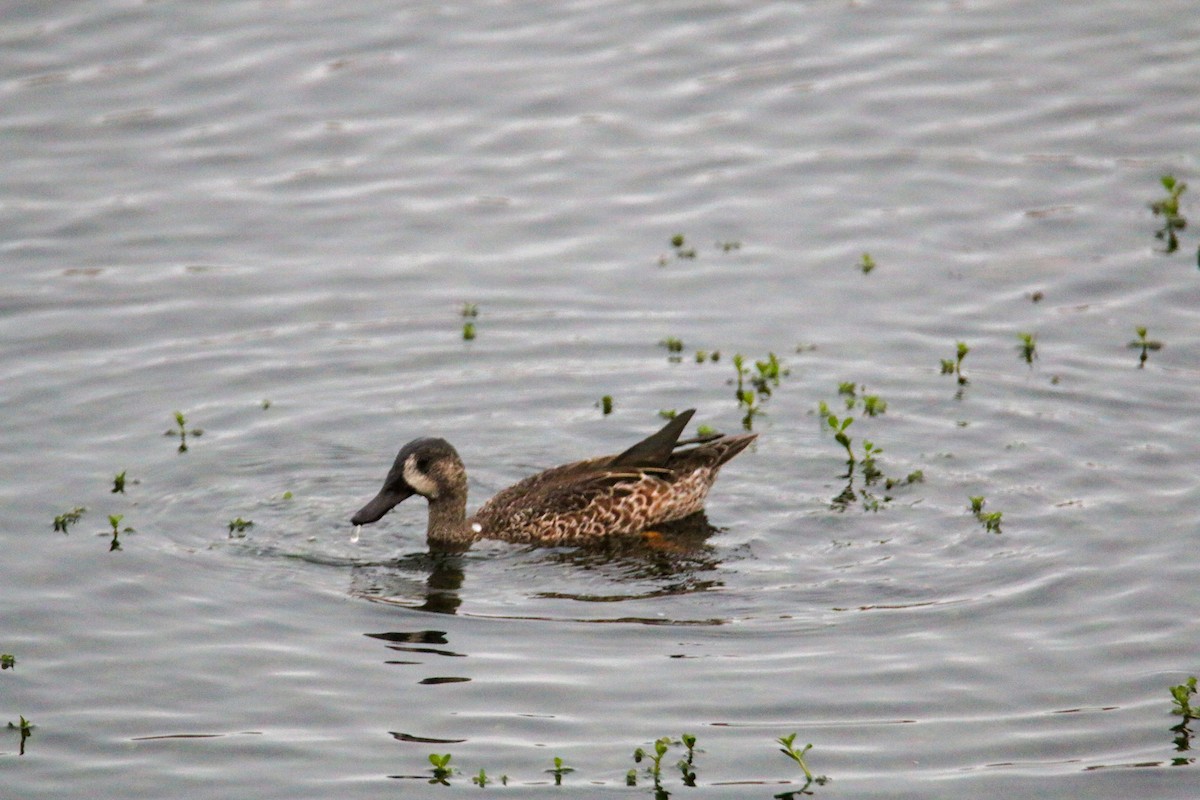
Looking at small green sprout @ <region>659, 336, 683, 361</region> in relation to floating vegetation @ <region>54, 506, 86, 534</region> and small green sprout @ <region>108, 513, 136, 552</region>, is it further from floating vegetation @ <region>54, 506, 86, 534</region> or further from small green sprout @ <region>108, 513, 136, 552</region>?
floating vegetation @ <region>54, 506, 86, 534</region>

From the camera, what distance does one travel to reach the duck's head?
12250 mm

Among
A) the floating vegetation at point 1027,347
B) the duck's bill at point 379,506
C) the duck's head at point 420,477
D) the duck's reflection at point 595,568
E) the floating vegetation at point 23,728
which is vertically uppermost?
the floating vegetation at point 1027,347

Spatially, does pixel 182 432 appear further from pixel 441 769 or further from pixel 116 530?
pixel 441 769

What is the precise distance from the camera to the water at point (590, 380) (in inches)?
381

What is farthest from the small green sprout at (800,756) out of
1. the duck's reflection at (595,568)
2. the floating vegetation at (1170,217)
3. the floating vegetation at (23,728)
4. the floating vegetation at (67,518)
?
the floating vegetation at (1170,217)

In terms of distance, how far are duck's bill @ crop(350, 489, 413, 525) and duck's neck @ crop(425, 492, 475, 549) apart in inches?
9.7

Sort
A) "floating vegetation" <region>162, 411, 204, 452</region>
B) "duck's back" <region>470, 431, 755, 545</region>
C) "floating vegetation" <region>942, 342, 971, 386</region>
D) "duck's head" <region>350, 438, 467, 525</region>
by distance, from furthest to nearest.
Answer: "floating vegetation" <region>942, 342, 971, 386</region> < "floating vegetation" <region>162, 411, 204, 452</region> < "duck's back" <region>470, 431, 755, 545</region> < "duck's head" <region>350, 438, 467, 525</region>

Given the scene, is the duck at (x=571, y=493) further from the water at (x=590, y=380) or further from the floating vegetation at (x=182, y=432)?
the floating vegetation at (x=182, y=432)

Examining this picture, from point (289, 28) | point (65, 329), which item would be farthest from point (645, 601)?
point (289, 28)

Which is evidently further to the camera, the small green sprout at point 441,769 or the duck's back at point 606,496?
the duck's back at point 606,496

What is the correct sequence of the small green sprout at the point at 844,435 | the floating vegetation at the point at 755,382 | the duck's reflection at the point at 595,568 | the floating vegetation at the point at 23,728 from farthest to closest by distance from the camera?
the floating vegetation at the point at 755,382 < the small green sprout at the point at 844,435 < the duck's reflection at the point at 595,568 < the floating vegetation at the point at 23,728

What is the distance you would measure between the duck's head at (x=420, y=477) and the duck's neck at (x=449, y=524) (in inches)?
1.5

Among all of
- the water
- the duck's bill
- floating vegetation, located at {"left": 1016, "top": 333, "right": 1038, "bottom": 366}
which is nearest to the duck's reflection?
the water

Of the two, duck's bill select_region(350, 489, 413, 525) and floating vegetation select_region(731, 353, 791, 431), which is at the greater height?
floating vegetation select_region(731, 353, 791, 431)
